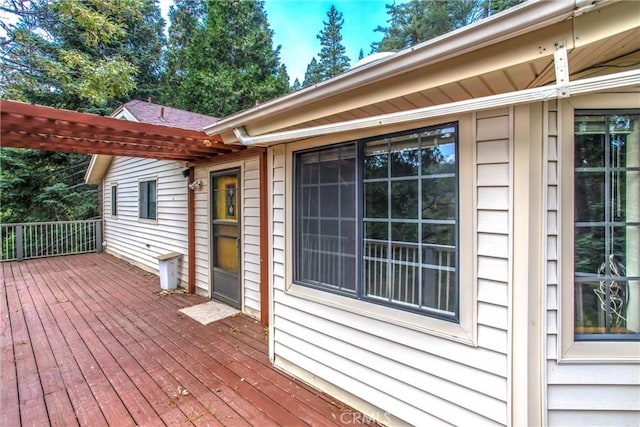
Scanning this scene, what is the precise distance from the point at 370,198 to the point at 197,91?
43.5ft

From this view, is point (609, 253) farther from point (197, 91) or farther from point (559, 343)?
point (197, 91)

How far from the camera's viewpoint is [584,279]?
164cm

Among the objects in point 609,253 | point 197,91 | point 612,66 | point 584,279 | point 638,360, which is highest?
point 197,91

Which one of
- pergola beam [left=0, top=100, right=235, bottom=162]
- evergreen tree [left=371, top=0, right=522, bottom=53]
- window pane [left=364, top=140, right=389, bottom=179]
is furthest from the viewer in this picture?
evergreen tree [left=371, top=0, right=522, bottom=53]

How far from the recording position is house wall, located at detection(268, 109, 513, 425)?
1.63 metres

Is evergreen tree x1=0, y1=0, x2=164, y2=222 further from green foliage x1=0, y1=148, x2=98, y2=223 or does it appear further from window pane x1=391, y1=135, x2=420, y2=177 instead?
window pane x1=391, y1=135, x2=420, y2=177

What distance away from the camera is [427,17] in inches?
468

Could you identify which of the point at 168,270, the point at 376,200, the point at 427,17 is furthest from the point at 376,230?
the point at 427,17

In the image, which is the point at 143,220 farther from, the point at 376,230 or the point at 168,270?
the point at 376,230

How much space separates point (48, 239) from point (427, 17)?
1605cm

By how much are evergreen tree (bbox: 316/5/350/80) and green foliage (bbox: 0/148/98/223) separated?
13.1m

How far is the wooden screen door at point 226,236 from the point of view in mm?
4465

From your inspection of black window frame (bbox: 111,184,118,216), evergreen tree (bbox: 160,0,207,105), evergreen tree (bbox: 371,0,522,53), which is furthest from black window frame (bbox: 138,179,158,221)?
evergreen tree (bbox: 371,0,522,53)

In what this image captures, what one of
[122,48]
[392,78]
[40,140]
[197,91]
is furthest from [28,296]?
[122,48]
